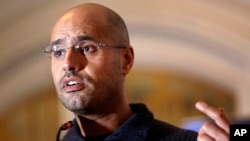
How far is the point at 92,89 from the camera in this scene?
1.06 m

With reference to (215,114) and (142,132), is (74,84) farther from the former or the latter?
(215,114)

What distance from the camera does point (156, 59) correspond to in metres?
2.79

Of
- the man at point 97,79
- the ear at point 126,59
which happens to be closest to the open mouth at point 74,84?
the man at point 97,79

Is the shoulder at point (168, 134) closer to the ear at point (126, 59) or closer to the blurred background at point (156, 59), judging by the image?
the ear at point (126, 59)

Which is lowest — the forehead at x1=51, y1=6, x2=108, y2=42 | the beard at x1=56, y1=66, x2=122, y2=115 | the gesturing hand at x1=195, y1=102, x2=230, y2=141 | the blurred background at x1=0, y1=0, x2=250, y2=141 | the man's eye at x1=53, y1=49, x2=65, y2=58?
the gesturing hand at x1=195, y1=102, x2=230, y2=141

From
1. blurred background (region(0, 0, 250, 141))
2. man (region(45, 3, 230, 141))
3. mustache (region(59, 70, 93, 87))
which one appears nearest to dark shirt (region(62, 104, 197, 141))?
man (region(45, 3, 230, 141))

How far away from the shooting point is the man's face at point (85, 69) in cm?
106

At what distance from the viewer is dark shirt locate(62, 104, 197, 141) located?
3.54 feet

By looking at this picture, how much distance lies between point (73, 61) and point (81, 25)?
79mm

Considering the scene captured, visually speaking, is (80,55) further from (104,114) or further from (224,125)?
(224,125)

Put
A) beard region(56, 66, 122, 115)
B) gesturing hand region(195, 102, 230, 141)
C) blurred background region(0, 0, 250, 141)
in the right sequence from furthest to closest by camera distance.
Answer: blurred background region(0, 0, 250, 141) → beard region(56, 66, 122, 115) → gesturing hand region(195, 102, 230, 141)

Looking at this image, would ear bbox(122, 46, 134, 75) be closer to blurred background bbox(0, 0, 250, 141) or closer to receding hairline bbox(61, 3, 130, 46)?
receding hairline bbox(61, 3, 130, 46)

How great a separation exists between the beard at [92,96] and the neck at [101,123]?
20mm

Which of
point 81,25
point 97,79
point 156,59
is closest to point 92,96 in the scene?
point 97,79
